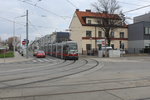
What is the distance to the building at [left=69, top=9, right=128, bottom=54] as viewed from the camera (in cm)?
5569

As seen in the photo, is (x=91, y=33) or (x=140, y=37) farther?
(x=91, y=33)

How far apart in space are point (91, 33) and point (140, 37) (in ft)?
43.2

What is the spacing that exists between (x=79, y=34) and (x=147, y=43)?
18348 mm

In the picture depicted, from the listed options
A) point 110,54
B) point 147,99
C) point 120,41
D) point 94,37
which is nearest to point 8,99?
point 147,99

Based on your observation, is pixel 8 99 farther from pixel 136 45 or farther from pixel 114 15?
pixel 136 45

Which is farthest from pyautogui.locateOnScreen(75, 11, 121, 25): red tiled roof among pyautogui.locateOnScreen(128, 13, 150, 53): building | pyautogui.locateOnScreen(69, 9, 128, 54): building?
pyautogui.locateOnScreen(128, 13, 150, 53): building

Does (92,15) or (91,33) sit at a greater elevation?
(92,15)

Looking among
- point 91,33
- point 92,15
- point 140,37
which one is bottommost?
point 140,37

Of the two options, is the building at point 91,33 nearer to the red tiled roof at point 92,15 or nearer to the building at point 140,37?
the red tiled roof at point 92,15

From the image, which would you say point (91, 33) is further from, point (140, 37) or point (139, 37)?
point (140, 37)

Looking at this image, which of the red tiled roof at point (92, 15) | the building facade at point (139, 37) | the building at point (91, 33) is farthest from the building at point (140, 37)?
the red tiled roof at point (92, 15)

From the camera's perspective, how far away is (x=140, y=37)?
181 feet

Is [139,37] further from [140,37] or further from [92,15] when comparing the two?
[92,15]

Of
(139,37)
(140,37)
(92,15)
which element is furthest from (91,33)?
(140,37)
